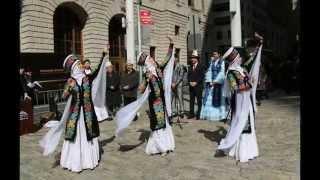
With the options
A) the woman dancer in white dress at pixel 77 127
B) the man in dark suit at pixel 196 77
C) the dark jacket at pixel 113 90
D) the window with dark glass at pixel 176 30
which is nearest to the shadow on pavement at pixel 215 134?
the man in dark suit at pixel 196 77

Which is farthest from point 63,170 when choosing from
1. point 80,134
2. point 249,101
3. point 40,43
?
point 40,43

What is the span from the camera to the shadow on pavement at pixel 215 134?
1082cm

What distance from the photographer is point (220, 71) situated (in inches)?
522

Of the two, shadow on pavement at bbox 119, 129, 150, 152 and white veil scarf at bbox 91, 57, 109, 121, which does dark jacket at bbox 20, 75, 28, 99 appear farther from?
white veil scarf at bbox 91, 57, 109, 121

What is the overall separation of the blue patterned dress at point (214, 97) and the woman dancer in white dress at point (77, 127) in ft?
17.3

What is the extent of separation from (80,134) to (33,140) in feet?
11.5

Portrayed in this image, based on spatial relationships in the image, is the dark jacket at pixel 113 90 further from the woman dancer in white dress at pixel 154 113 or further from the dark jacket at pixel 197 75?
the woman dancer in white dress at pixel 154 113

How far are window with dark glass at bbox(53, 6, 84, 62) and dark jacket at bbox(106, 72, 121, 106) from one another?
36.0 feet

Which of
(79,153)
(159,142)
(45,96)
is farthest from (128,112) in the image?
(45,96)

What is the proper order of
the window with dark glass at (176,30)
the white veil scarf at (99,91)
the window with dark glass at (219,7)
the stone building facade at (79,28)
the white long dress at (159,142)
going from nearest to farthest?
1. the white veil scarf at (99,91)
2. the white long dress at (159,142)
3. the stone building facade at (79,28)
4. the window with dark glass at (176,30)
5. the window with dark glass at (219,7)

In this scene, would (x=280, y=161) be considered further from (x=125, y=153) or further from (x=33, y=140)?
(x=33, y=140)

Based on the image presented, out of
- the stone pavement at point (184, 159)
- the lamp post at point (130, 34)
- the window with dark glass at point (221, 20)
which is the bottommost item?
the stone pavement at point (184, 159)

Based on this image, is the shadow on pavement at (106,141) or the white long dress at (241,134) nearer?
the white long dress at (241,134)

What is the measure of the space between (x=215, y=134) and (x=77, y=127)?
4166mm
